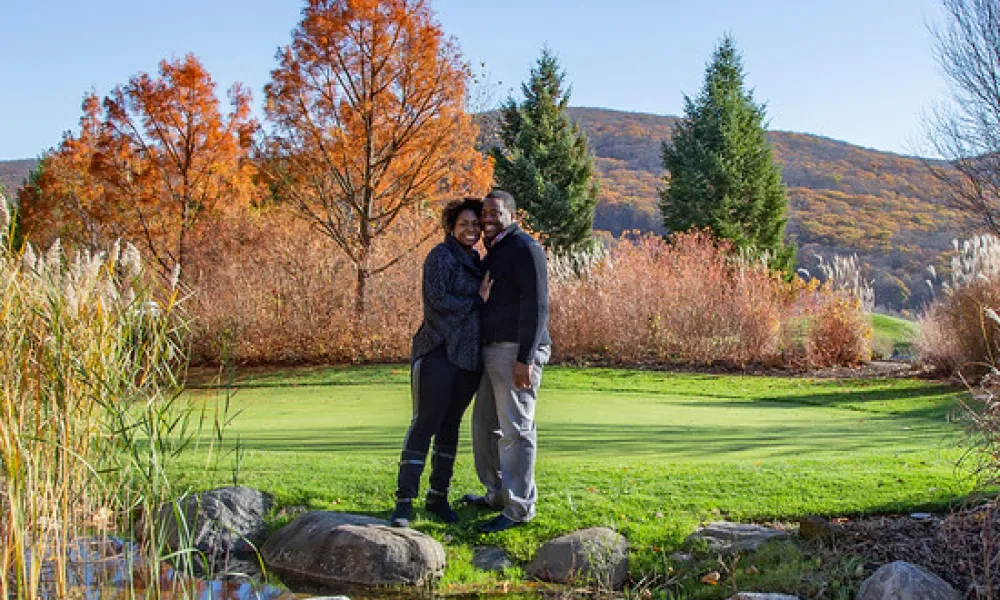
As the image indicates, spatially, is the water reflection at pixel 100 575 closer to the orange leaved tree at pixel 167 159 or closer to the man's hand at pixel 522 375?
the man's hand at pixel 522 375

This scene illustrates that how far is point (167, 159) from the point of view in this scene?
71.1 feet

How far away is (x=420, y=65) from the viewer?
17.0 m

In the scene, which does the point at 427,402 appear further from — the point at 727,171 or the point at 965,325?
the point at 727,171

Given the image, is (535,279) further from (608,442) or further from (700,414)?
(700,414)

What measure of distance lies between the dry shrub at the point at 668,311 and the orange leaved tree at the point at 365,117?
11.3 ft

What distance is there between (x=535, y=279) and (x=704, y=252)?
1242 centimetres

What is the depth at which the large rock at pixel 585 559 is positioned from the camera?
4488mm

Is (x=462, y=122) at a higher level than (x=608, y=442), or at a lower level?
higher

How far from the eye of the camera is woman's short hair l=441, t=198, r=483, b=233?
5.02 m

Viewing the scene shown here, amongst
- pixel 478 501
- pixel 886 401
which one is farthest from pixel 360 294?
pixel 478 501

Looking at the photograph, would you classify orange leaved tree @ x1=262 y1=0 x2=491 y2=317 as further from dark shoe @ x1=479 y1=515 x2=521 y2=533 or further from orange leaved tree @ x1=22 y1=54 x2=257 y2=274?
dark shoe @ x1=479 y1=515 x2=521 y2=533

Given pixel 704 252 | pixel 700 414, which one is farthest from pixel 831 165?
pixel 700 414

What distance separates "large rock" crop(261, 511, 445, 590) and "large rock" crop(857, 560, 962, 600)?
2.00m

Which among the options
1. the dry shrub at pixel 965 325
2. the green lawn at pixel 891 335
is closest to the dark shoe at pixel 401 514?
the dry shrub at pixel 965 325
